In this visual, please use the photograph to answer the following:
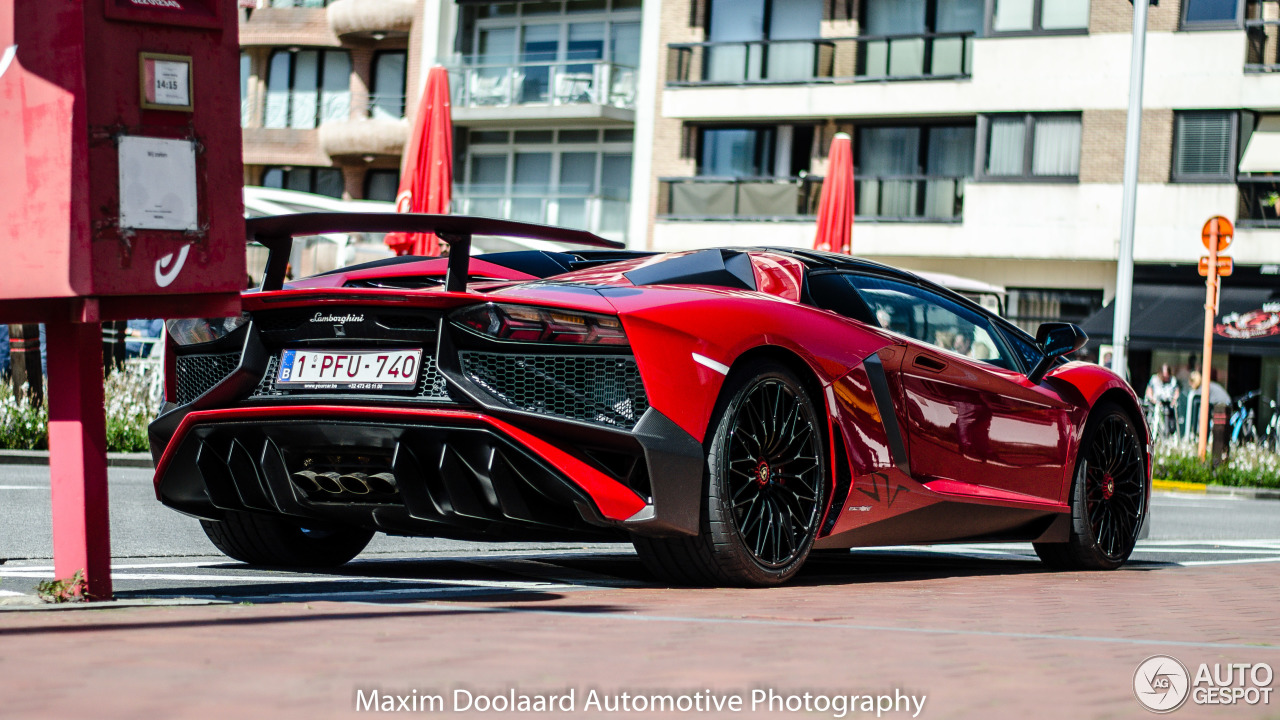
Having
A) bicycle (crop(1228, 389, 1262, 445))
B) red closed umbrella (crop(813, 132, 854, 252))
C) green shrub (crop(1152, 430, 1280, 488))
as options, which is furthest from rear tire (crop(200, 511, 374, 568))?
bicycle (crop(1228, 389, 1262, 445))

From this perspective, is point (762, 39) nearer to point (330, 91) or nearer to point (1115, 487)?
point (330, 91)

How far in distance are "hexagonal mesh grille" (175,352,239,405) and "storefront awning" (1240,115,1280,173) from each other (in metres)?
30.6

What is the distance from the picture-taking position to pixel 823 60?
38.8m

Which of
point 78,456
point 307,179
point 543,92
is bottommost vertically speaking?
point 78,456

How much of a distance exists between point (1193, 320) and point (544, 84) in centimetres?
1754

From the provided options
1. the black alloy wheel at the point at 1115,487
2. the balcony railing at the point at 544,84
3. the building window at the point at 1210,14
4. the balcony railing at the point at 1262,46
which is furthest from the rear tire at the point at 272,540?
the balcony railing at the point at 544,84

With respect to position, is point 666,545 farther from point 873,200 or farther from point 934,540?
point 873,200

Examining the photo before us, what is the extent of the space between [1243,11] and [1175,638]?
31.9m

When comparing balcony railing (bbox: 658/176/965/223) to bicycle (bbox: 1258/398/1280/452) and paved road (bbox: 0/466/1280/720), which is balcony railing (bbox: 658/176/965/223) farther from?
paved road (bbox: 0/466/1280/720)

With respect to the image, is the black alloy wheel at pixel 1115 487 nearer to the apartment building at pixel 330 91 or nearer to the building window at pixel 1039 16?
the building window at pixel 1039 16

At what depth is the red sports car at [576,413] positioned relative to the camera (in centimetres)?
538

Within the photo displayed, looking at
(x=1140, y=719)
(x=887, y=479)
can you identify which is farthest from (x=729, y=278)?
(x=1140, y=719)

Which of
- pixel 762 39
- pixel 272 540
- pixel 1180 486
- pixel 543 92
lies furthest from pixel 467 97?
pixel 272 540

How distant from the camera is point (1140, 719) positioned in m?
3.26
